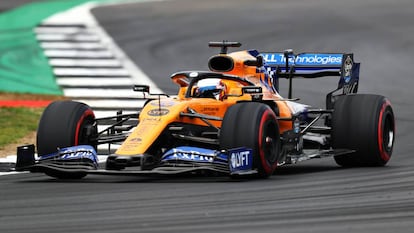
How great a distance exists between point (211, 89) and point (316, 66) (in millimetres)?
2241

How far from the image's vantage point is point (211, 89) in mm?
13203

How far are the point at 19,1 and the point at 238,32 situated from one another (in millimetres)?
10266

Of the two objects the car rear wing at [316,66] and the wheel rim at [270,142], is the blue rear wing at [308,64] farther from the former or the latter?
the wheel rim at [270,142]

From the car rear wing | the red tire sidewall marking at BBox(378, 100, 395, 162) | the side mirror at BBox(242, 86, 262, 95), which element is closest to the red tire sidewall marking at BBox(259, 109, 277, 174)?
→ the side mirror at BBox(242, 86, 262, 95)

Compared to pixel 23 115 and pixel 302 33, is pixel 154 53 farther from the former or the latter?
pixel 23 115

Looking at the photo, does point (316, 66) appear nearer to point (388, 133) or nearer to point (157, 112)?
point (388, 133)

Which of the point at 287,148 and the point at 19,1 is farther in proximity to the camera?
the point at 19,1

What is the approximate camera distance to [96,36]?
29.4m

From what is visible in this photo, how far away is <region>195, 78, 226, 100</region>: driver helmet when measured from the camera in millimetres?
13180

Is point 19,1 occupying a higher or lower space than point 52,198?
higher

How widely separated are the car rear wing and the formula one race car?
0.05 meters

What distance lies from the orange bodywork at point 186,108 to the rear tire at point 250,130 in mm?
676

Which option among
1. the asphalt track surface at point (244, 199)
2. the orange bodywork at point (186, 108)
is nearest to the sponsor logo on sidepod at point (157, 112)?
the orange bodywork at point (186, 108)

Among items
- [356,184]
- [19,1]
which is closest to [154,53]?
[19,1]
